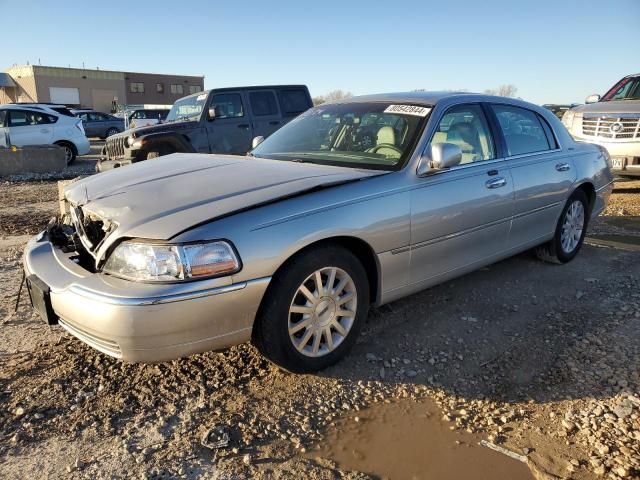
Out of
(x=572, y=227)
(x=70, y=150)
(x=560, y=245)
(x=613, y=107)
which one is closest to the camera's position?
(x=560, y=245)

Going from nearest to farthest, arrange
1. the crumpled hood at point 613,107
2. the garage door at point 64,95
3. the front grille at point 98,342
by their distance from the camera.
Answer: the front grille at point 98,342 → the crumpled hood at point 613,107 → the garage door at point 64,95

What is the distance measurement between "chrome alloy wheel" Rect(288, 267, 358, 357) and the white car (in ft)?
40.3

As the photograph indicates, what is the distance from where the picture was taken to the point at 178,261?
2482 mm

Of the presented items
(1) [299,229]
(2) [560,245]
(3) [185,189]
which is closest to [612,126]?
(2) [560,245]

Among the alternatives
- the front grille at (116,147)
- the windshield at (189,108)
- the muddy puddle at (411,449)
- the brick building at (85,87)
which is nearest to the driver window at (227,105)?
the windshield at (189,108)

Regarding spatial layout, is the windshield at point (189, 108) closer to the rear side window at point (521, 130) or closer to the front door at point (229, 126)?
the front door at point (229, 126)

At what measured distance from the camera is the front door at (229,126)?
9680 millimetres

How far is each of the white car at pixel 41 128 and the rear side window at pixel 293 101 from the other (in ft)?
20.9

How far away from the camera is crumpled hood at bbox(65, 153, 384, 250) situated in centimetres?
265

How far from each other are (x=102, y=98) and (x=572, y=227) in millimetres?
63980

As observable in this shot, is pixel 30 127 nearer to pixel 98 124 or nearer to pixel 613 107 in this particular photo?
pixel 98 124

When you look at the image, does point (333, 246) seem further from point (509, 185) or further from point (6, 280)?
point (6, 280)

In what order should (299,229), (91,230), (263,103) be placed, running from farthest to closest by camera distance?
(263,103), (91,230), (299,229)

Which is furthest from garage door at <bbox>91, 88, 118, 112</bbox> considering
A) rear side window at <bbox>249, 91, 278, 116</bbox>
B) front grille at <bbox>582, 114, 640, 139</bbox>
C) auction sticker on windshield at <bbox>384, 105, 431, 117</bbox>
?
auction sticker on windshield at <bbox>384, 105, 431, 117</bbox>
